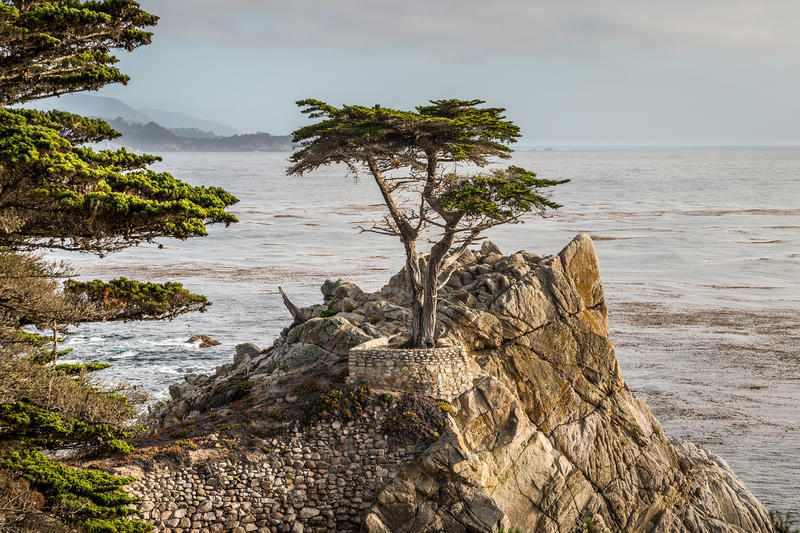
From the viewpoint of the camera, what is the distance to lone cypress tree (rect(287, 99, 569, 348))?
70.3 ft

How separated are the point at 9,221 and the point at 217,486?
1027 centimetres

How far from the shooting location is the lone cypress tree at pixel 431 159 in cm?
2144

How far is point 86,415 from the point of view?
12898 millimetres

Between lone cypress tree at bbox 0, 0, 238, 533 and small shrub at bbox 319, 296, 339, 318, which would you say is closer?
lone cypress tree at bbox 0, 0, 238, 533

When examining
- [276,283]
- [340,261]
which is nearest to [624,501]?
[276,283]

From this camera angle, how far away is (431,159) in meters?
22.7

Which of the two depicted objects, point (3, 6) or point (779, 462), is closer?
point (3, 6)

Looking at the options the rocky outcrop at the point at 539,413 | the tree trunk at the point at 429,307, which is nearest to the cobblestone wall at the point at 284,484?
the rocky outcrop at the point at 539,413

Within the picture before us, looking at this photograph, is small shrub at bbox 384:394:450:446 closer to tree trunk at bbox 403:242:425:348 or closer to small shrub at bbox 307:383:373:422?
small shrub at bbox 307:383:373:422

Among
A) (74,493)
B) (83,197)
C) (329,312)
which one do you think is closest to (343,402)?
(329,312)

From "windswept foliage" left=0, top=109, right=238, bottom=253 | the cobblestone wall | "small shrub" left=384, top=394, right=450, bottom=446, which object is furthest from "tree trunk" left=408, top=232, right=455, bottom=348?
"windswept foliage" left=0, top=109, right=238, bottom=253

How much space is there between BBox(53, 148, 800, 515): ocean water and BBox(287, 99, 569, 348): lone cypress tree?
6.22 feet

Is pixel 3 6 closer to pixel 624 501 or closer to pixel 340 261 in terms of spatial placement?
pixel 624 501

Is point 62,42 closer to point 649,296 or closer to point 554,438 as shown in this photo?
point 554,438
